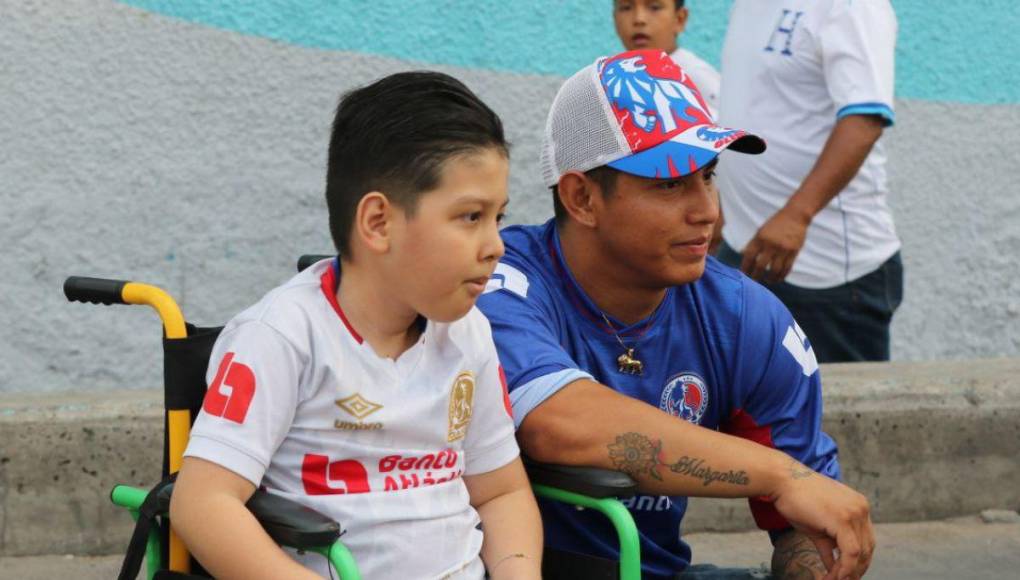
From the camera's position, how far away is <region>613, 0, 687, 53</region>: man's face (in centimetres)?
519

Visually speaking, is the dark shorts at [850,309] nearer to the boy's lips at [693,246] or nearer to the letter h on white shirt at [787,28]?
the letter h on white shirt at [787,28]

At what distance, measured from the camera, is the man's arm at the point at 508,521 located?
247 centimetres

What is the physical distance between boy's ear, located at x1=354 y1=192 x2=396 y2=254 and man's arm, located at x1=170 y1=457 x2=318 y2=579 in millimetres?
401

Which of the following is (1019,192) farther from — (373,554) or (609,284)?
(373,554)

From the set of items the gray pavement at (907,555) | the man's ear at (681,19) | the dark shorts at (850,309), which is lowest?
the gray pavement at (907,555)

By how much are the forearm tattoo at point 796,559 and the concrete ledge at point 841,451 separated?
189 cm

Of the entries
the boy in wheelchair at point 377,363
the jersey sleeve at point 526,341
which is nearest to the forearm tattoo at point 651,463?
the jersey sleeve at point 526,341

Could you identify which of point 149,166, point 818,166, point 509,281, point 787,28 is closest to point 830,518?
point 509,281

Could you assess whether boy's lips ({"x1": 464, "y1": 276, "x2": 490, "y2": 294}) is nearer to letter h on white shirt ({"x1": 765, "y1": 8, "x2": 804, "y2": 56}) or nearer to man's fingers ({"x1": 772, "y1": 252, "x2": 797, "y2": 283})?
man's fingers ({"x1": 772, "y1": 252, "x2": 797, "y2": 283})

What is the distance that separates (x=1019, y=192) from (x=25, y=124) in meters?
3.72

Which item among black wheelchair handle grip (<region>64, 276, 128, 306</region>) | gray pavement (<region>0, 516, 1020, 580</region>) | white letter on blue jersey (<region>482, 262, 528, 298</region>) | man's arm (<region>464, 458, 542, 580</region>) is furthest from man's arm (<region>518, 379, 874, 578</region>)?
gray pavement (<region>0, 516, 1020, 580</region>)

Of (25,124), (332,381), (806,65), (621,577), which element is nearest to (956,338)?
(806,65)

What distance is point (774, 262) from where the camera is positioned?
14.1ft

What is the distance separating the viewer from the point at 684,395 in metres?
2.77
